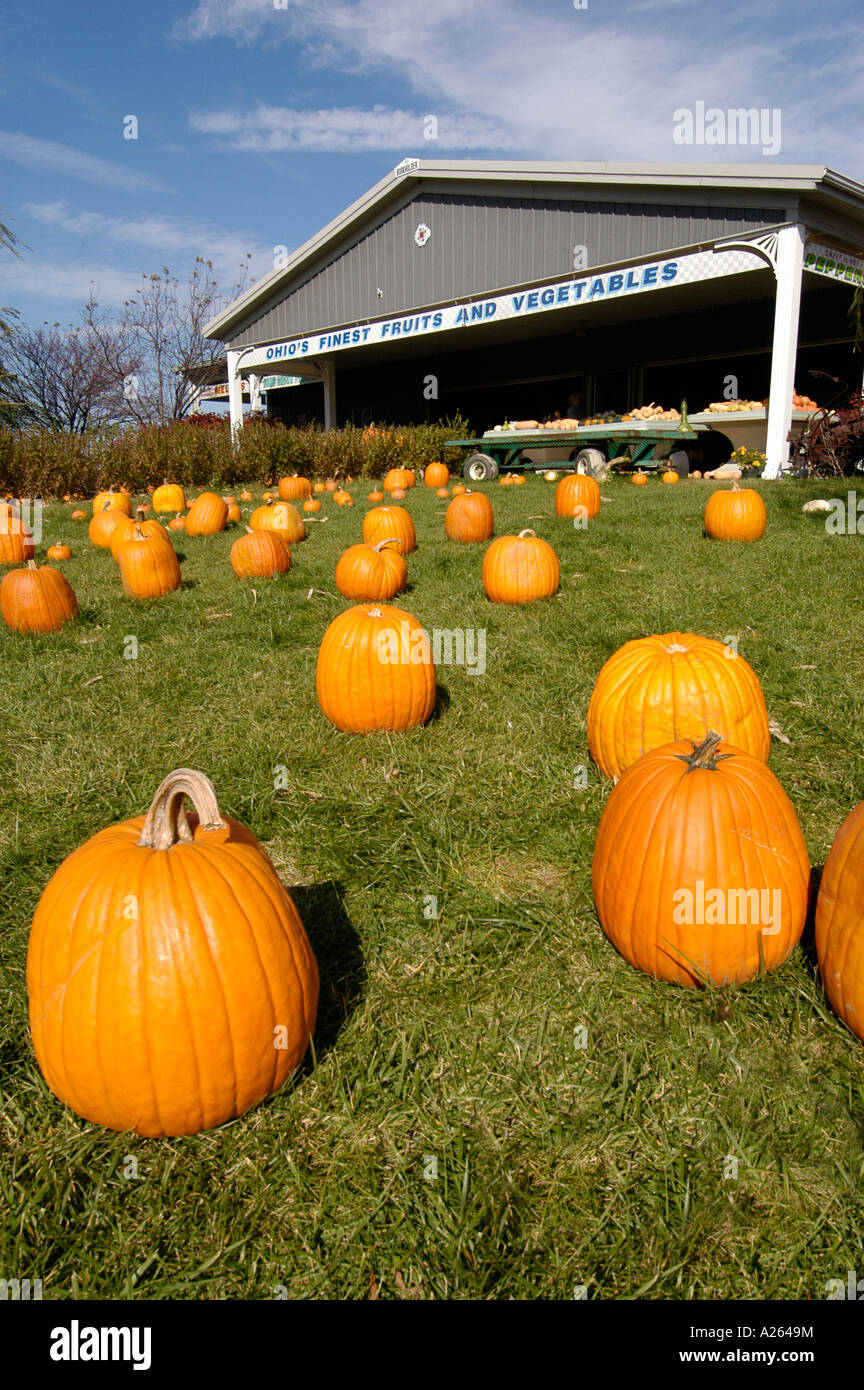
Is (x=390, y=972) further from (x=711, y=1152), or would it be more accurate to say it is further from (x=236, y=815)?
(x=236, y=815)

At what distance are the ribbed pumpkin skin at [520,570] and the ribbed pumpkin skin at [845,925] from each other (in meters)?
3.88

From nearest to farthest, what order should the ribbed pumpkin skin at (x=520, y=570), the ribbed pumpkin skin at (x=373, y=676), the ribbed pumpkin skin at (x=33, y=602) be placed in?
the ribbed pumpkin skin at (x=373, y=676) → the ribbed pumpkin skin at (x=33, y=602) → the ribbed pumpkin skin at (x=520, y=570)

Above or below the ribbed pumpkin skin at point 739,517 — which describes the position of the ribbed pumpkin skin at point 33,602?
below

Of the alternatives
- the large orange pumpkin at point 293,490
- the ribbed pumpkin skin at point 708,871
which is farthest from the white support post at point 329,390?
the ribbed pumpkin skin at point 708,871

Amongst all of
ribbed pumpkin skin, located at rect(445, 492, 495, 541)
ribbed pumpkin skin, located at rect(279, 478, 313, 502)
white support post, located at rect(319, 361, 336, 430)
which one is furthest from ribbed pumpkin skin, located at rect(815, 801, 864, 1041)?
white support post, located at rect(319, 361, 336, 430)

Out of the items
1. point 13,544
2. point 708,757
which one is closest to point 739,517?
point 708,757

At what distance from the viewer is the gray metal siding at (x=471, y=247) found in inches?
564

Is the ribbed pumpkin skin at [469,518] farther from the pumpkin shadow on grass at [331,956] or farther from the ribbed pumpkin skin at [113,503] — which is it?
the pumpkin shadow on grass at [331,956]

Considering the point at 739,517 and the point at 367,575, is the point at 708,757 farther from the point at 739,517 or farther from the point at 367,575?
the point at 739,517

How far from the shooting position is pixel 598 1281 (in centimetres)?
146

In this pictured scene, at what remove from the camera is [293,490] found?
1310 cm

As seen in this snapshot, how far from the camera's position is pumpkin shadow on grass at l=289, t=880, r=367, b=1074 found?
2.09m
